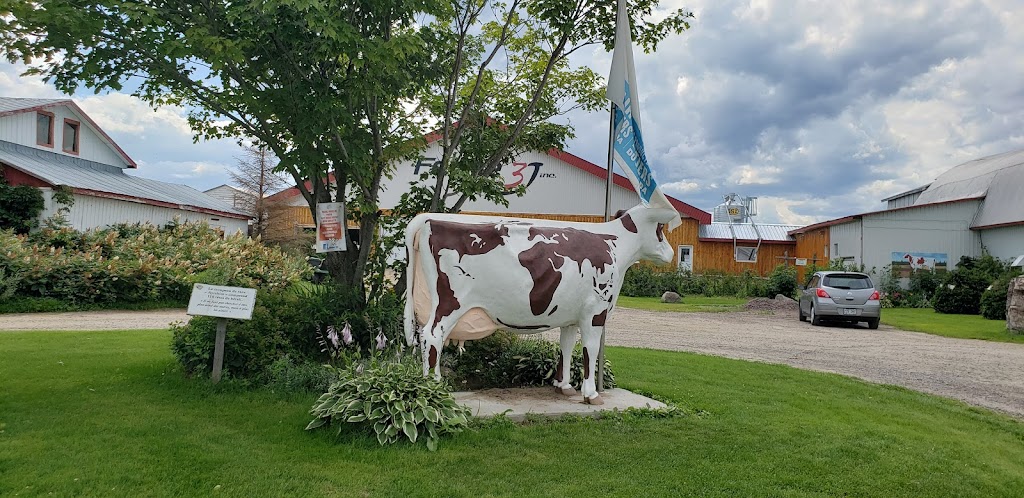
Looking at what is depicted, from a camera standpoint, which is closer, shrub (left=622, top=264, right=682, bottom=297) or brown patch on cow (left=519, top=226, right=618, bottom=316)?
brown patch on cow (left=519, top=226, right=618, bottom=316)

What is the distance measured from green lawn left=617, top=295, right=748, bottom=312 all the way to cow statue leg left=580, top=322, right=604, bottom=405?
15.8 meters

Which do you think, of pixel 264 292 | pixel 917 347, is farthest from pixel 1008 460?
pixel 917 347

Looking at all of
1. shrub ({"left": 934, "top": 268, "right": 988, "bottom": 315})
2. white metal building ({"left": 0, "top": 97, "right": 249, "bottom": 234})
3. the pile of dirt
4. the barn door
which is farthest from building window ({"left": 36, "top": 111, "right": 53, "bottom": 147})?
shrub ({"left": 934, "top": 268, "right": 988, "bottom": 315})

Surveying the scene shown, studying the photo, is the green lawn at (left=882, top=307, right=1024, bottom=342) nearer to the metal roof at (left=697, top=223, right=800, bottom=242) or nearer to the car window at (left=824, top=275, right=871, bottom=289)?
the car window at (left=824, top=275, right=871, bottom=289)

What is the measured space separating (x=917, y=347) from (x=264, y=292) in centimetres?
1332

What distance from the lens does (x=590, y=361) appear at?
271 inches

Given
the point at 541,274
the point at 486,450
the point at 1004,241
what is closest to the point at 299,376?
the point at 486,450

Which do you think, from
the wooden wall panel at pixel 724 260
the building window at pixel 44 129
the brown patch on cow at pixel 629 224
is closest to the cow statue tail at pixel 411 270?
the brown patch on cow at pixel 629 224

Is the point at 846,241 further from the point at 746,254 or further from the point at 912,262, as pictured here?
the point at 746,254

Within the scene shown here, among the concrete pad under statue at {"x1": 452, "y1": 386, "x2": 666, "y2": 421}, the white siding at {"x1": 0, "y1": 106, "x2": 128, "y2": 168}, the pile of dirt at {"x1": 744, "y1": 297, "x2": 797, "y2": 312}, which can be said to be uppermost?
the white siding at {"x1": 0, "y1": 106, "x2": 128, "y2": 168}

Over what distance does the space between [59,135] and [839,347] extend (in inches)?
1106

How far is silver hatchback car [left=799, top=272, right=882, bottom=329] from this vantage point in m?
17.5

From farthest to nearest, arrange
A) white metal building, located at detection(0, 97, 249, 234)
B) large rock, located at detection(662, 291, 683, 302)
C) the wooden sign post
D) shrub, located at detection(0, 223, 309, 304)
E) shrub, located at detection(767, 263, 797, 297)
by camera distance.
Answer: shrub, located at detection(767, 263, 797, 297)
large rock, located at detection(662, 291, 683, 302)
white metal building, located at detection(0, 97, 249, 234)
shrub, located at detection(0, 223, 309, 304)
the wooden sign post

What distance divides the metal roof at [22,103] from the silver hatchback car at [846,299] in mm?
27294
